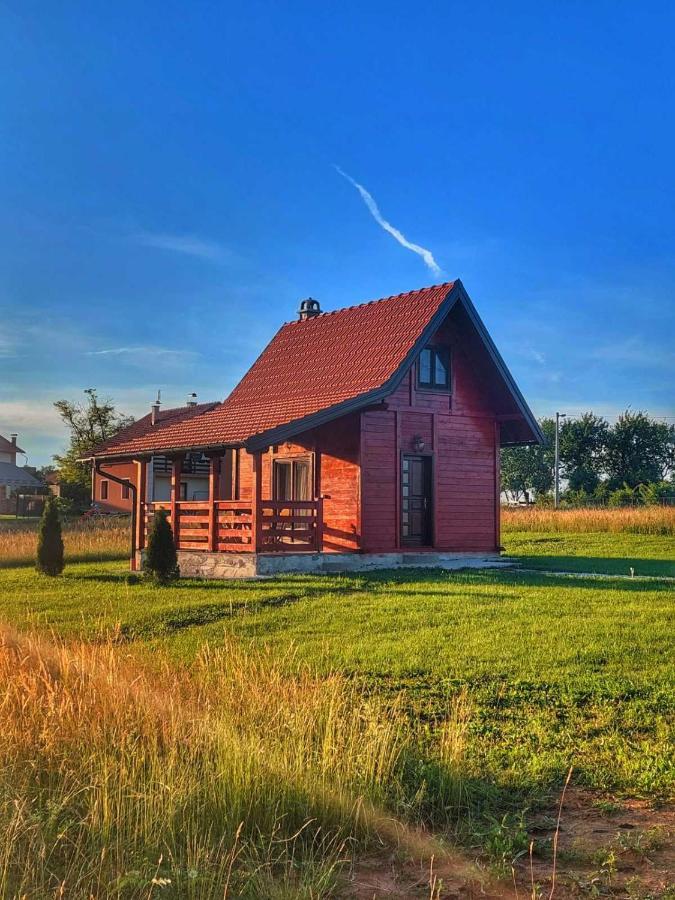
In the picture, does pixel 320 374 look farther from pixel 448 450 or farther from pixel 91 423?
pixel 91 423

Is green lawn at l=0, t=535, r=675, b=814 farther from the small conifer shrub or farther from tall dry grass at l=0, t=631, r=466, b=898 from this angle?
tall dry grass at l=0, t=631, r=466, b=898

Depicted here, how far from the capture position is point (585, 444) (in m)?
65.7

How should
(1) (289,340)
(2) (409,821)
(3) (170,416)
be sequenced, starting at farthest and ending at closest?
1. (3) (170,416)
2. (1) (289,340)
3. (2) (409,821)

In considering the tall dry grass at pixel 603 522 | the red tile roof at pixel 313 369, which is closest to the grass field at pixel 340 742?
the red tile roof at pixel 313 369

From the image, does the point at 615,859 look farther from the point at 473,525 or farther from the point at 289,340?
the point at 289,340

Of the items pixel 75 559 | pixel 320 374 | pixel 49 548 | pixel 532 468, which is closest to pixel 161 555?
pixel 49 548

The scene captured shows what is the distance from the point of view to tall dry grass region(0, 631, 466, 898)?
12.8 ft

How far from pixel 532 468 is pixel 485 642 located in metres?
66.4

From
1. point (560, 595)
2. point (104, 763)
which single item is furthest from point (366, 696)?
point (560, 595)

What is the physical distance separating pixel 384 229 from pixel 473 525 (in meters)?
6.94

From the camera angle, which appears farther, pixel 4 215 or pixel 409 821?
pixel 4 215

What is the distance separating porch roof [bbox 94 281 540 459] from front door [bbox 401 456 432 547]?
2.26m

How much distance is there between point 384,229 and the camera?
19.5 metres

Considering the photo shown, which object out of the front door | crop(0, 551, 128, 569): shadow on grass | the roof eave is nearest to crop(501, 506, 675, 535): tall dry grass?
the roof eave
